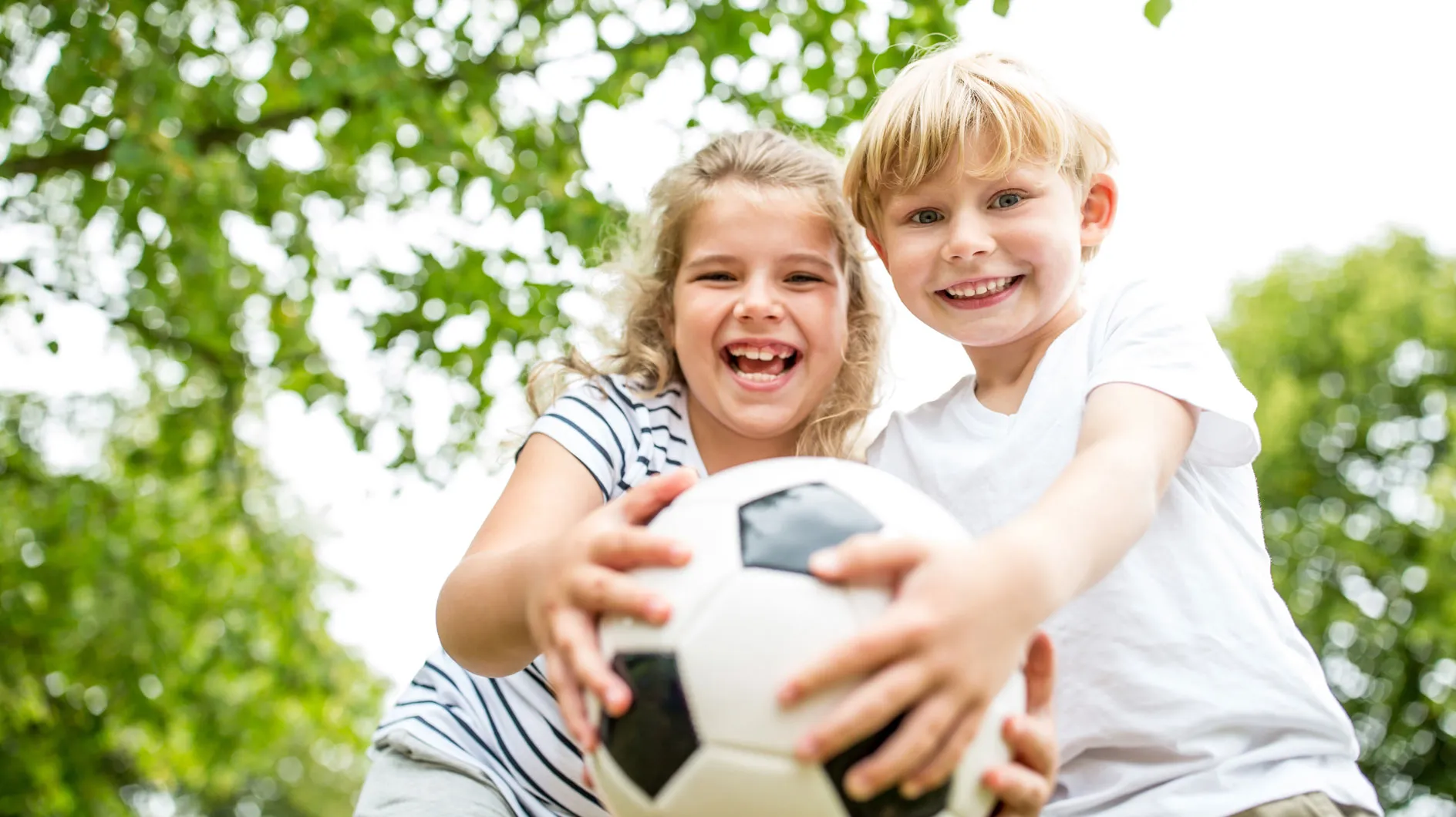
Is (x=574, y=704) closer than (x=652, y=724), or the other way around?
(x=652, y=724)

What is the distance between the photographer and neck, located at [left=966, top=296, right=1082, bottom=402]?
2.77 metres

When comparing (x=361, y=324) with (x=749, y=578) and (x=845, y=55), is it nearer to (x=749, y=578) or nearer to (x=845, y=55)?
(x=845, y=55)

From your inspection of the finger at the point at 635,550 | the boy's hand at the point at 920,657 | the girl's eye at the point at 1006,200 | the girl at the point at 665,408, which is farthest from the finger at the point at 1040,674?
the girl's eye at the point at 1006,200

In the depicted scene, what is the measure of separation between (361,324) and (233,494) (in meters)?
2.77

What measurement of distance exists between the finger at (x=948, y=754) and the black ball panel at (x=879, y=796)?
20 millimetres

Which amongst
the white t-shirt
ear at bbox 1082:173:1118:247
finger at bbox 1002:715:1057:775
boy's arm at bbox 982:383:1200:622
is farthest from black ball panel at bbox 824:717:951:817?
ear at bbox 1082:173:1118:247

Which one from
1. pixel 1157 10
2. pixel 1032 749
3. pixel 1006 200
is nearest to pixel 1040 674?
pixel 1032 749

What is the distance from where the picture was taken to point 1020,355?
281 cm

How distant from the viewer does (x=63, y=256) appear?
24.3 feet

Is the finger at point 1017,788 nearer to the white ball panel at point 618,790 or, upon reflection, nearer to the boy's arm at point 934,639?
the boy's arm at point 934,639

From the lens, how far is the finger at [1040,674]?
6.07ft

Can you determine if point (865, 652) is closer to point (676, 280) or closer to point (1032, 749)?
point (1032, 749)

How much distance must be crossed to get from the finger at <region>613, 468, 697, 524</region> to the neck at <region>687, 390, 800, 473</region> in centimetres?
128

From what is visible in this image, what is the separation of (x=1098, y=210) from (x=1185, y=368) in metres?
0.76
